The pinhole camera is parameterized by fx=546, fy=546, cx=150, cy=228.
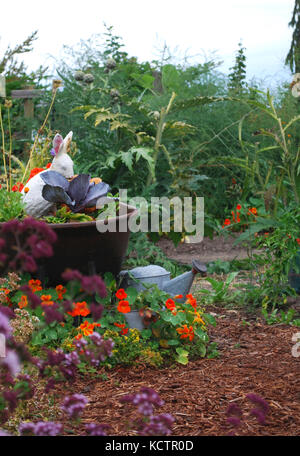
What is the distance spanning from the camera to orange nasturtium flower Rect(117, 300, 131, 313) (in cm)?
250

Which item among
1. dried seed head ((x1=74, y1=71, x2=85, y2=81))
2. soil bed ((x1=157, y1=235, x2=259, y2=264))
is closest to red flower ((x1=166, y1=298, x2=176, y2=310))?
soil bed ((x1=157, y1=235, x2=259, y2=264))

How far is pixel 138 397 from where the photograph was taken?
1.25 metres

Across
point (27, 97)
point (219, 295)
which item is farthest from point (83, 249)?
point (27, 97)

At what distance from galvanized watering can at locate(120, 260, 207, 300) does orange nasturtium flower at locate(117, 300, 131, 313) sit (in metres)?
0.31

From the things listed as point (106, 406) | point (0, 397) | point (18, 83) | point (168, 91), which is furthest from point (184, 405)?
point (18, 83)

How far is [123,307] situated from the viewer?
2.51 meters

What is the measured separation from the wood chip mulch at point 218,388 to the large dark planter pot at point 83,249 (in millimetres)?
558

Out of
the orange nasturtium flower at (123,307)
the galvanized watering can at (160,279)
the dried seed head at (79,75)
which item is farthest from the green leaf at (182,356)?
the dried seed head at (79,75)

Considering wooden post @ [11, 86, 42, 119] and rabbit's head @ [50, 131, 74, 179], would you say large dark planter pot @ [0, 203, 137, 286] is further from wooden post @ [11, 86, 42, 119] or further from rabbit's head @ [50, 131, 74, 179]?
wooden post @ [11, 86, 42, 119]

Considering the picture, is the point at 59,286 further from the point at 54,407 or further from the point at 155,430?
the point at 155,430

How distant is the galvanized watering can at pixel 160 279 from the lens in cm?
284

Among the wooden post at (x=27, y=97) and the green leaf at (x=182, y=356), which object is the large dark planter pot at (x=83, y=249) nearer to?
the green leaf at (x=182, y=356)

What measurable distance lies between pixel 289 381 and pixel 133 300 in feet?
2.57

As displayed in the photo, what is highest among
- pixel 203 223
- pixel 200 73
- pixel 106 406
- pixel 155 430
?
pixel 200 73
